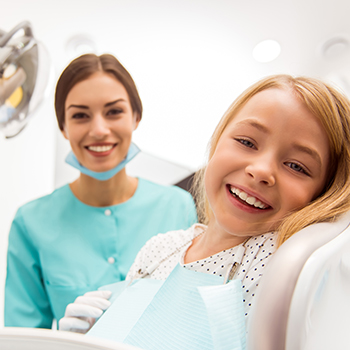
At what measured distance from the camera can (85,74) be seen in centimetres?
113

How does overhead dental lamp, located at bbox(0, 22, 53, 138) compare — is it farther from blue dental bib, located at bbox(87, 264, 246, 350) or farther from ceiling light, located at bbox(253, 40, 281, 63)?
ceiling light, located at bbox(253, 40, 281, 63)

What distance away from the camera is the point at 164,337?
53 cm

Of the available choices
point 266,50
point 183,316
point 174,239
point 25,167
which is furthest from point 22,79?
point 266,50

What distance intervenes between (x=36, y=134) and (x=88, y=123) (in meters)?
0.67

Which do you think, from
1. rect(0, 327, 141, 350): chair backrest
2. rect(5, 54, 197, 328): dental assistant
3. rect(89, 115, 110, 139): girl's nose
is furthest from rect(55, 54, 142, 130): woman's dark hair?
rect(0, 327, 141, 350): chair backrest

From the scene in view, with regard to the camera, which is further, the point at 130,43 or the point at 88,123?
the point at 130,43

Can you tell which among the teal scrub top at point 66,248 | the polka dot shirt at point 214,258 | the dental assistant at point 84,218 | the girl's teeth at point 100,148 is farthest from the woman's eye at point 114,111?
the polka dot shirt at point 214,258

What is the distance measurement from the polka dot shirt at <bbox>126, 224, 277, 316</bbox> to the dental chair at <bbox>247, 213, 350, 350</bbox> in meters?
0.15

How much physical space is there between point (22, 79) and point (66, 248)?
1.78 feet

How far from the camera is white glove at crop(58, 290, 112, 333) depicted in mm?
755

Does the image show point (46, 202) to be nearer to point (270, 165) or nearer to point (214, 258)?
point (214, 258)

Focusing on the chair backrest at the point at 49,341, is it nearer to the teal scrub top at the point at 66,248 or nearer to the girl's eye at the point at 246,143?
the girl's eye at the point at 246,143

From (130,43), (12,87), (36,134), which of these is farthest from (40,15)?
(12,87)

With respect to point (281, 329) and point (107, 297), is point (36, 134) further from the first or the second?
point (281, 329)
